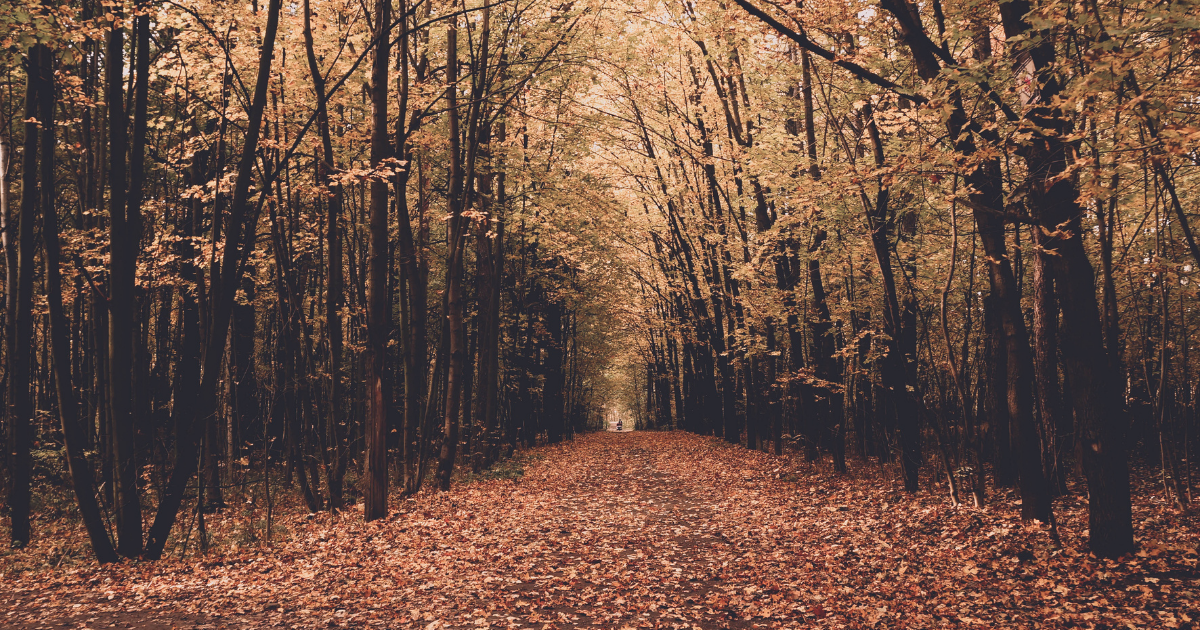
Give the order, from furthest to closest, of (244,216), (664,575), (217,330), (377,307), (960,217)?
(244,216), (960,217), (377,307), (217,330), (664,575)

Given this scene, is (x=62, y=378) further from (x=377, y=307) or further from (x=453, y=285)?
(x=453, y=285)

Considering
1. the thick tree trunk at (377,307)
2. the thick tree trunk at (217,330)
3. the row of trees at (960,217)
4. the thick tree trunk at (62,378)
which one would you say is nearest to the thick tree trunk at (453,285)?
the thick tree trunk at (377,307)

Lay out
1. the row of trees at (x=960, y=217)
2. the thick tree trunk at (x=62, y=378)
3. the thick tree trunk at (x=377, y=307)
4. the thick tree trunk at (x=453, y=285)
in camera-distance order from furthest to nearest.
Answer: the thick tree trunk at (x=453, y=285) → the thick tree trunk at (x=377, y=307) → the thick tree trunk at (x=62, y=378) → the row of trees at (x=960, y=217)

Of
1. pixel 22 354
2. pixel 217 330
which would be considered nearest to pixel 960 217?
pixel 217 330

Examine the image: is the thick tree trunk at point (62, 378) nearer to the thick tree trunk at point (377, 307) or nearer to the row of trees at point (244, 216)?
the row of trees at point (244, 216)

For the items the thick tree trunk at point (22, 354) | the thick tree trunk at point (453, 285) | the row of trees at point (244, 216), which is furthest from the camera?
the thick tree trunk at point (453, 285)

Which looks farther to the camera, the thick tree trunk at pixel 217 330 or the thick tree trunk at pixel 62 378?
the thick tree trunk at pixel 217 330

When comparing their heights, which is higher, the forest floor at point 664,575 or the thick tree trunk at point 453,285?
the thick tree trunk at point 453,285

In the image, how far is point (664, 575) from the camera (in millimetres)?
7699

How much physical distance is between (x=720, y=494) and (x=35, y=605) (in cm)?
1107

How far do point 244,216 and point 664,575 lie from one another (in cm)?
1218

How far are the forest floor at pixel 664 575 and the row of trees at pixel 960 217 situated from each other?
0.81m

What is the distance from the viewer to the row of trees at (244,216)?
888 centimetres

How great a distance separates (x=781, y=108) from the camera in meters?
17.0
